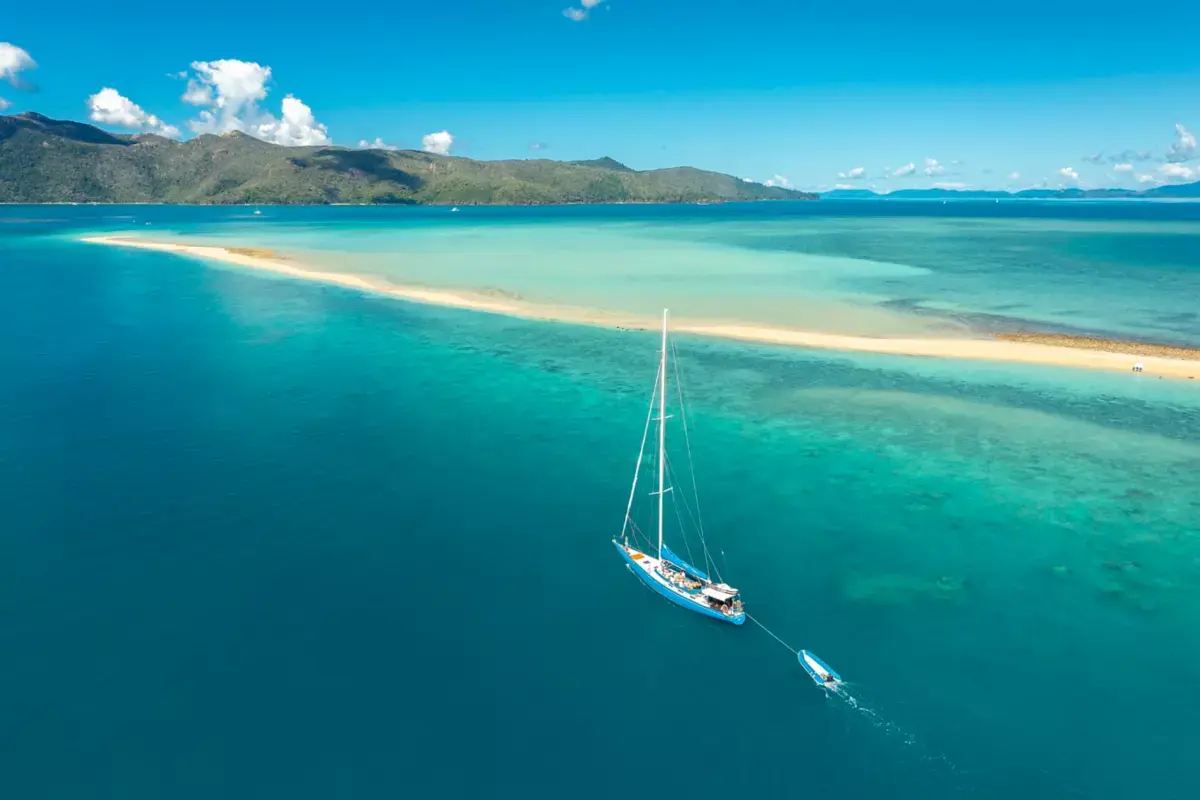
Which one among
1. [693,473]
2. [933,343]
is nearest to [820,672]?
[693,473]

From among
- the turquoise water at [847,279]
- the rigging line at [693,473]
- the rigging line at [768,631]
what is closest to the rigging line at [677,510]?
the rigging line at [693,473]

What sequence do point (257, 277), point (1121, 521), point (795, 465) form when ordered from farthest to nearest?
point (257, 277), point (795, 465), point (1121, 521)

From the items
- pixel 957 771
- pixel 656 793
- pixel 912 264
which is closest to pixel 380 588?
pixel 656 793

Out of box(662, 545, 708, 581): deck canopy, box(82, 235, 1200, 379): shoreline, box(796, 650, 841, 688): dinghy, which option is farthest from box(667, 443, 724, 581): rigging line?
box(82, 235, 1200, 379): shoreline

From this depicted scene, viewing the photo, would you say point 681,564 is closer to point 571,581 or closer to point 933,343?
point 571,581

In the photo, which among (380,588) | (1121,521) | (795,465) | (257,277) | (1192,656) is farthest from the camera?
(257,277)

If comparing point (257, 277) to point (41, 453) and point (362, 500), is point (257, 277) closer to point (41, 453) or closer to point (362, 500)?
point (41, 453)

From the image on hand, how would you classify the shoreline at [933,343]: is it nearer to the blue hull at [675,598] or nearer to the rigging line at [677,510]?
the rigging line at [677,510]

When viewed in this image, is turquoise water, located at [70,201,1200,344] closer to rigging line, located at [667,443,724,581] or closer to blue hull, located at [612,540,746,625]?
rigging line, located at [667,443,724,581]
